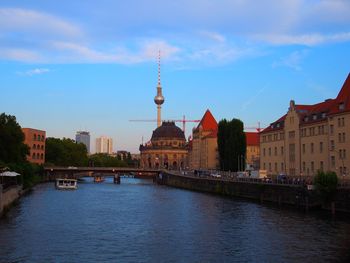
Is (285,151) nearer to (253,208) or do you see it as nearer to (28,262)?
(253,208)

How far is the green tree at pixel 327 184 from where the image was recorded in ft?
199

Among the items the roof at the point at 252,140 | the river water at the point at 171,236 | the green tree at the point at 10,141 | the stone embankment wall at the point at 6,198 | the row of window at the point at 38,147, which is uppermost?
the roof at the point at 252,140

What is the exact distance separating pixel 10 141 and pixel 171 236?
72106mm

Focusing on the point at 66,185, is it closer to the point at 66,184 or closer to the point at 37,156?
the point at 66,184

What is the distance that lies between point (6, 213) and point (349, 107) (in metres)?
51.7

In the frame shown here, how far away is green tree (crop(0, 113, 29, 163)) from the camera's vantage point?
106 metres

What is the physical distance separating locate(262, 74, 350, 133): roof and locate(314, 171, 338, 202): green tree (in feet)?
77.7

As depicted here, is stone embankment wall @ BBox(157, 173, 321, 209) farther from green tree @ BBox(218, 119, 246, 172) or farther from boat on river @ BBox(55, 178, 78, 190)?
boat on river @ BBox(55, 178, 78, 190)

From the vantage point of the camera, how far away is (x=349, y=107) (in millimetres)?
81750

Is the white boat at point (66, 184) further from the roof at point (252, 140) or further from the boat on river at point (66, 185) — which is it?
the roof at point (252, 140)

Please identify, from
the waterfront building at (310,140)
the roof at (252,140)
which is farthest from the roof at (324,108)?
the roof at (252,140)

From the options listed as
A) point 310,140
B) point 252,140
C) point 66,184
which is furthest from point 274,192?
point 252,140

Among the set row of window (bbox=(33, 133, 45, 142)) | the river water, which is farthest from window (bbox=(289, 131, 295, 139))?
row of window (bbox=(33, 133, 45, 142))

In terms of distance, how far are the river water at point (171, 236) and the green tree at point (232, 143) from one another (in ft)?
184
